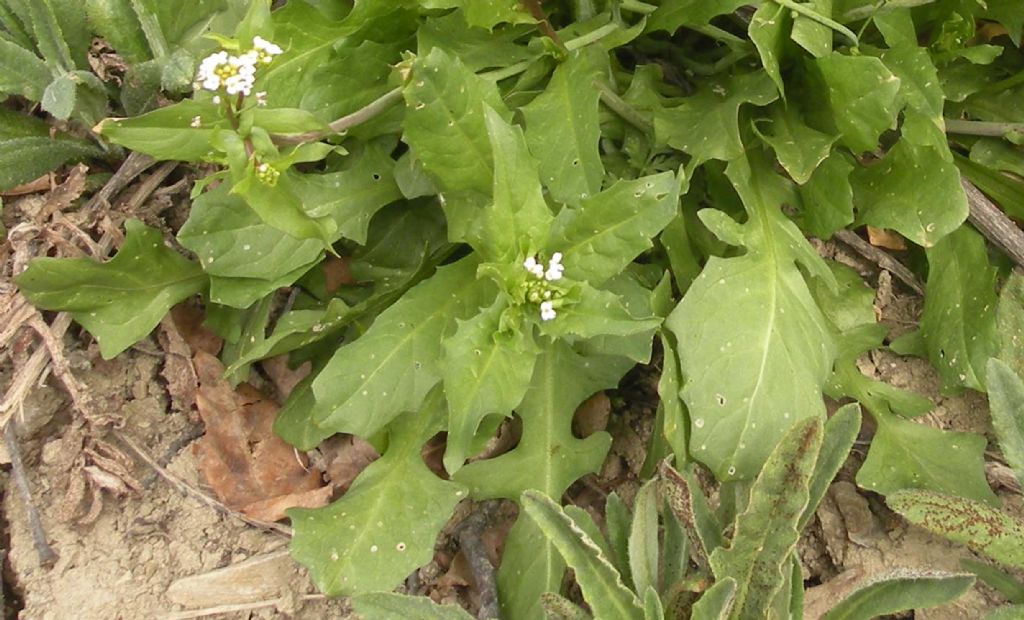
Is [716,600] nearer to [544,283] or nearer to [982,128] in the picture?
[544,283]

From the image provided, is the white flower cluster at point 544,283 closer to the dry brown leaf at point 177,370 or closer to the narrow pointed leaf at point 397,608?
the narrow pointed leaf at point 397,608

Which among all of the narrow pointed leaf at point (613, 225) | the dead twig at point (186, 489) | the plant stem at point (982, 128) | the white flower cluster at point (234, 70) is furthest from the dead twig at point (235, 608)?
the plant stem at point (982, 128)

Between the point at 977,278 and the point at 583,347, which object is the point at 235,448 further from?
the point at 977,278

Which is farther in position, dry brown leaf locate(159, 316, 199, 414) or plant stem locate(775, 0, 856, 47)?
dry brown leaf locate(159, 316, 199, 414)

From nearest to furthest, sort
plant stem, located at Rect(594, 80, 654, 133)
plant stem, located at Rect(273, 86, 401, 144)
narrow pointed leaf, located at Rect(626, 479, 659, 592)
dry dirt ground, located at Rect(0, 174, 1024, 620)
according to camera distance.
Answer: plant stem, located at Rect(273, 86, 401, 144) < narrow pointed leaf, located at Rect(626, 479, 659, 592) < dry dirt ground, located at Rect(0, 174, 1024, 620) < plant stem, located at Rect(594, 80, 654, 133)

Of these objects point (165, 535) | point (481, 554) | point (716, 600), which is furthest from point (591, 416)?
point (165, 535)

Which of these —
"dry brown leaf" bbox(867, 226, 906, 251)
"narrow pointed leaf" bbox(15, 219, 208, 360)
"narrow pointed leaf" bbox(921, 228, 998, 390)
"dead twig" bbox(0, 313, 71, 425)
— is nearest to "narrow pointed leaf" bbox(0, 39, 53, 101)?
"narrow pointed leaf" bbox(15, 219, 208, 360)

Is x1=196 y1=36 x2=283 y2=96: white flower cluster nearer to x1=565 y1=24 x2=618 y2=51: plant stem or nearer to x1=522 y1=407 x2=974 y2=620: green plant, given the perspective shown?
x1=565 y1=24 x2=618 y2=51: plant stem
